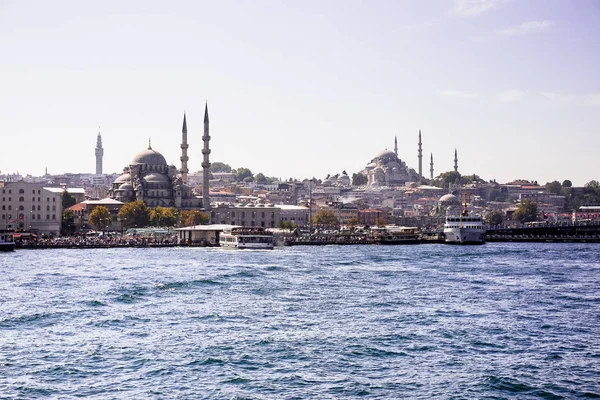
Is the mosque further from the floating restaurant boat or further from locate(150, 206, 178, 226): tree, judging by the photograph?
the floating restaurant boat

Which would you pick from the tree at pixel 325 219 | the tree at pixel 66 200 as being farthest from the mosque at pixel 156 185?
the tree at pixel 325 219

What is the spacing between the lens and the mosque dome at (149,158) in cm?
11812

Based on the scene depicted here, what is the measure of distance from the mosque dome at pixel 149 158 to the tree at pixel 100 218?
18844mm

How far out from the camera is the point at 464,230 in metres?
86.9

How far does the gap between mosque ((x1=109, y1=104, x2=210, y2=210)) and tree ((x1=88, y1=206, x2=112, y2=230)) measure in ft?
43.5

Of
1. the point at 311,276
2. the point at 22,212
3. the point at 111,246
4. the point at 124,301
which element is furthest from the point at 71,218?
the point at 124,301

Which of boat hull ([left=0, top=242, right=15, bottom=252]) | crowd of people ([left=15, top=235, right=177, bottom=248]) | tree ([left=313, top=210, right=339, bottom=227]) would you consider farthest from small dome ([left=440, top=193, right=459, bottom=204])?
boat hull ([left=0, top=242, right=15, bottom=252])

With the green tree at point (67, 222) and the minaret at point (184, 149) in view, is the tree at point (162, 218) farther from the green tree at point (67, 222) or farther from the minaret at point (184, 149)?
the minaret at point (184, 149)

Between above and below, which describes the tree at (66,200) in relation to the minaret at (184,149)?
below

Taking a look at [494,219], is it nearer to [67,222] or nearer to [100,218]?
[100,218]

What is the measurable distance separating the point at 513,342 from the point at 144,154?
98842 millimetres

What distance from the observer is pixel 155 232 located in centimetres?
8544

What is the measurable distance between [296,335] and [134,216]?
248 ft

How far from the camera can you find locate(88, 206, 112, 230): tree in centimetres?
9762
